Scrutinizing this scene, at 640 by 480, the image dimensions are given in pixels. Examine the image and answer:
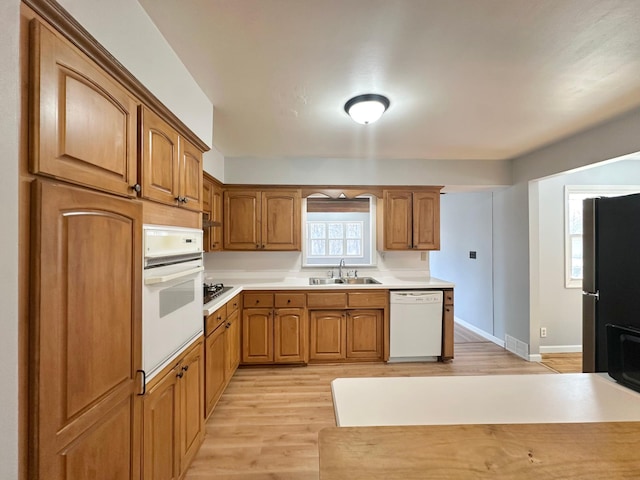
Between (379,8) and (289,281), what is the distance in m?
3.03

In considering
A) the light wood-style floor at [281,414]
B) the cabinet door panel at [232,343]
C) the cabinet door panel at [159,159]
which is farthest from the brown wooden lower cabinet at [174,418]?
the cabinet door panel at [159,159]

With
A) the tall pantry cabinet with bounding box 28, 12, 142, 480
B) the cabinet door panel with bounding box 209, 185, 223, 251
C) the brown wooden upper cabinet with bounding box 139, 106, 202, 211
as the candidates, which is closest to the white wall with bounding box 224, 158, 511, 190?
the cabinet door panel with bounding box 209, 185, 223, 251

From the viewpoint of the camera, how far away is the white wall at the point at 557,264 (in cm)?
371

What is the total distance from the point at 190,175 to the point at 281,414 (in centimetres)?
202

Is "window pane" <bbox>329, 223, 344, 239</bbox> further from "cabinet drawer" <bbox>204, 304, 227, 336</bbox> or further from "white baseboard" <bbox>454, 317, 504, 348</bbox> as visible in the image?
"white baseboard" <bbox>454, 317, 504, 348</bbox>

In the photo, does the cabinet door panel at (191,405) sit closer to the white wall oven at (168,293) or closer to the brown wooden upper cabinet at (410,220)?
the white wall oven at (168,293)

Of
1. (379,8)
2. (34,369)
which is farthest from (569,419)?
(379,8)

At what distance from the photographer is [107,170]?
1051mm

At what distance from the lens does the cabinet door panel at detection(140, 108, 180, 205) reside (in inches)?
51.5

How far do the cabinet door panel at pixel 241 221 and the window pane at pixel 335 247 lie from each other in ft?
3.62

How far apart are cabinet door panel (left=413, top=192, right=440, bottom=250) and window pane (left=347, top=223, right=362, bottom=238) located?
820 millimetres

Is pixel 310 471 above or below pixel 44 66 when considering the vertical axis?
below

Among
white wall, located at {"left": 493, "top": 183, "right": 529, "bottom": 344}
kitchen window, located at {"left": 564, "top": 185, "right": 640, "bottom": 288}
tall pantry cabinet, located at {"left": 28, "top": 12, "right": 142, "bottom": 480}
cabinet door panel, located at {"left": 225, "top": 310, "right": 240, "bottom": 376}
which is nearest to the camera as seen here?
tall pantry cabinet, located at {"left": 28, "top": 12, "right": 142, "bottom": 480}

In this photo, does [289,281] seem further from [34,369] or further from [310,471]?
[34,369]
